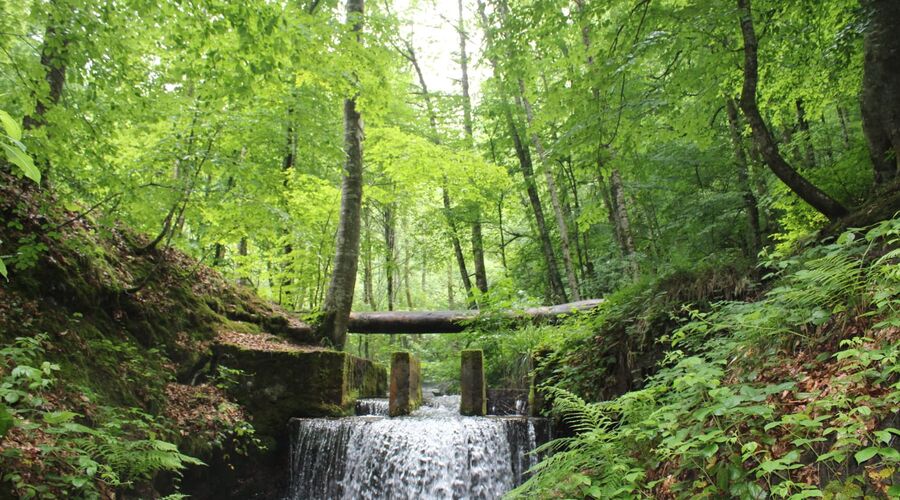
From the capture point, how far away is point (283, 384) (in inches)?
279

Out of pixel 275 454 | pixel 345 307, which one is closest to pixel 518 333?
pixel 345 307

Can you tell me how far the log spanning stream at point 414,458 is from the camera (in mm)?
5695

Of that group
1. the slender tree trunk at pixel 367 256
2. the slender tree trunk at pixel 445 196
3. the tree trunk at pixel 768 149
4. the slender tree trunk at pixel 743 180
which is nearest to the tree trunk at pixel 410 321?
the slender tree trunk at pixel 445 196

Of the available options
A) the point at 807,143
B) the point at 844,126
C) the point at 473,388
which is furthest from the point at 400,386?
the point at 844,126

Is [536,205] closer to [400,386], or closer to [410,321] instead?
[410,321]

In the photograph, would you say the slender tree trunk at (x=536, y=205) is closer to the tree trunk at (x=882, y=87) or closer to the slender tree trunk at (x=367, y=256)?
the slender tree trunk at (x=367, y=256)

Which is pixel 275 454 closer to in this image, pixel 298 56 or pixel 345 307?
pixel 345 307

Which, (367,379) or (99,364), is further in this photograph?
(367,379)

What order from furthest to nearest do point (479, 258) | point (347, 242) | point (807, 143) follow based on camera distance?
point (479, 258), point (807, 143), point (347, 242)

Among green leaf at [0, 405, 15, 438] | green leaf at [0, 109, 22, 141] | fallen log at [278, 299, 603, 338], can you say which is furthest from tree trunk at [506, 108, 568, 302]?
green leaf at [0, 109, 22, 141]

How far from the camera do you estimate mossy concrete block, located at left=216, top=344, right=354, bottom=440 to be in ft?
22.5

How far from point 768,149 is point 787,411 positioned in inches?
108

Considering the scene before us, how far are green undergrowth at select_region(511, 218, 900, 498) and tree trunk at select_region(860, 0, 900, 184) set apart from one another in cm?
89

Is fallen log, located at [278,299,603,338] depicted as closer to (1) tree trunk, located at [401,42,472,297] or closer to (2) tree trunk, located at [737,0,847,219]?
(1) tree trunk, located at [401,42,472,297]
